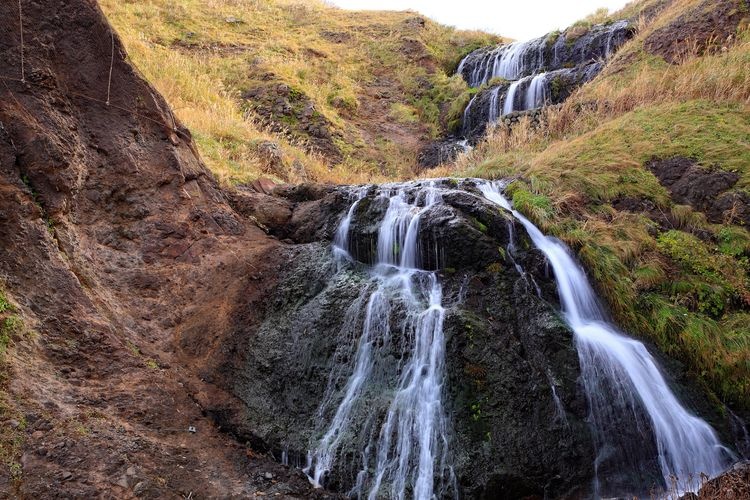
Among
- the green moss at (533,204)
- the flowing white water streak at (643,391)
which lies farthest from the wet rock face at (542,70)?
the flowing white water streak at (643,391)

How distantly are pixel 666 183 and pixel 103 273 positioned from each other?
730cm

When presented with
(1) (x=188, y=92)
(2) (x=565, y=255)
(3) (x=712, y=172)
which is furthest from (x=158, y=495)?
(1) (x=188, y=92)

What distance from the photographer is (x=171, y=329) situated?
5.30m

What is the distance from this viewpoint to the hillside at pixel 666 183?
16.2 feet

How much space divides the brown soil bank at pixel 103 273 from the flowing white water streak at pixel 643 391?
2.88 m

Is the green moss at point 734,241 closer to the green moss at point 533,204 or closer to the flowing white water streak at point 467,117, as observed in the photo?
the green moss at point 533,204

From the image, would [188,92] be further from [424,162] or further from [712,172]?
[712,172]

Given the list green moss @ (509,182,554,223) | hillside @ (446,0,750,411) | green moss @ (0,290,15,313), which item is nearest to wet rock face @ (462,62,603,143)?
hillside @ (446,0,750,411)

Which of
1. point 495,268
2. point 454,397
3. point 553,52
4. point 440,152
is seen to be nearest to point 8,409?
point 454,397

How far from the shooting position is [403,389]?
178 inches

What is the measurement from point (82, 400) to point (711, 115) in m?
9.05

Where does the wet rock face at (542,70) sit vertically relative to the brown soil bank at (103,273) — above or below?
above

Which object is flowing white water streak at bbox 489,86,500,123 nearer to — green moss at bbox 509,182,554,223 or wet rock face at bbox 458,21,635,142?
wet rock face at bbox 458,21,635,142

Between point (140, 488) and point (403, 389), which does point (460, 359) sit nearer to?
point (403, 389)
